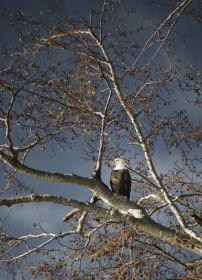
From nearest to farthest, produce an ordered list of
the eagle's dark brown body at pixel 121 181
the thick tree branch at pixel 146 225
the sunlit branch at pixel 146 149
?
the thick tree branch at pixel 146 225, the sunlit branch at pixel 146 149, the eagle's dark brown body at pixel 121 181

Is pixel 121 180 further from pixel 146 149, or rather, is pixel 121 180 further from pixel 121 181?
pixel 146 149

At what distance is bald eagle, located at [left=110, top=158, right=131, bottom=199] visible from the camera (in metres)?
8.46

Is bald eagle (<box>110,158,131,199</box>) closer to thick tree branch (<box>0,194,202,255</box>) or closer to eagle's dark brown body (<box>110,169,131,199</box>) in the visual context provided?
eagle's dark brown body (<box>110,169,131,199</box>)

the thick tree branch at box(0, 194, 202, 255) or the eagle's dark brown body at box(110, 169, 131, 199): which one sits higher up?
the eagle's dark brown body at box(110, 169, 131, 199)

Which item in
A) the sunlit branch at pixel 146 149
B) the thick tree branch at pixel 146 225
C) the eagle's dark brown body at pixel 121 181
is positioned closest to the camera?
the thick tree branch at pixel 146 225

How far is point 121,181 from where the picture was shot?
27.8ft

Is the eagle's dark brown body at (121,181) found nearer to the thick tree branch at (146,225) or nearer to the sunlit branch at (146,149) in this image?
the sunlit branch at (146,149)

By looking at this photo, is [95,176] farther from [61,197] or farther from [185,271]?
[185,271]

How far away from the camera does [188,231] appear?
616 cm

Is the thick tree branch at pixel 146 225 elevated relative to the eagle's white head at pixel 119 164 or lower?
lower

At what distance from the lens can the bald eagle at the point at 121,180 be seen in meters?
8.46

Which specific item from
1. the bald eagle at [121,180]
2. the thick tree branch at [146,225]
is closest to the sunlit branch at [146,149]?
the thick tree branch at [146,225]

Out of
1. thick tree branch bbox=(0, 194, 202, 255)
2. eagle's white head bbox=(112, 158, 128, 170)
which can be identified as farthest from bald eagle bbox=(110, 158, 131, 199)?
thick tree branch bbox=(0, 194, 202, 255)

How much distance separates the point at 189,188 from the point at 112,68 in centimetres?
336
